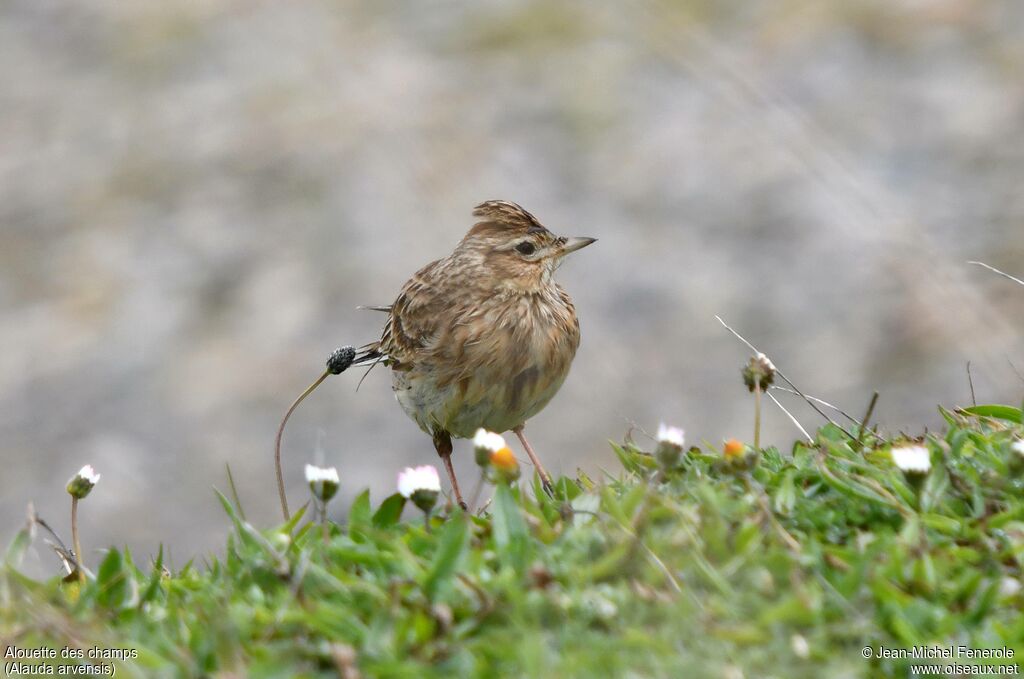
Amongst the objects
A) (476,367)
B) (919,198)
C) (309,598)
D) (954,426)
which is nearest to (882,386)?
(919,198)

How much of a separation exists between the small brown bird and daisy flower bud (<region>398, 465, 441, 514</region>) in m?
1.80

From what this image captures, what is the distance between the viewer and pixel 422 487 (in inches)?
152

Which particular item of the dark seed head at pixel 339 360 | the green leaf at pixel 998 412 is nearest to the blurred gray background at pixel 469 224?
the dark seed head at pixel 339 360

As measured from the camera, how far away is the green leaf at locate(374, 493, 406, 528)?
419 cm

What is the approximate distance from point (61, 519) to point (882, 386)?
5.37m

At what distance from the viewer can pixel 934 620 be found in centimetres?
326

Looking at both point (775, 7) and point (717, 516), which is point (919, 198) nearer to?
point (775, 7)

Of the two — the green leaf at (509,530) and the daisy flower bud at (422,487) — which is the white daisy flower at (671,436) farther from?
the daisy flower bud at (422,487)

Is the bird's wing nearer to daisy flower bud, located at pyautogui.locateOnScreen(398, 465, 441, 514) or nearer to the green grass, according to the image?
the green grass

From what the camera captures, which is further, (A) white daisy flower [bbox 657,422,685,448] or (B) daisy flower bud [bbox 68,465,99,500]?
(B) daisy flower bud [bbox 68,465,99,500]

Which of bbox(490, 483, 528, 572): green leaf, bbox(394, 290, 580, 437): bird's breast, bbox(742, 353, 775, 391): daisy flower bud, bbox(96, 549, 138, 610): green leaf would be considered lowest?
bbox(96, 549, 138, 610): green leaf

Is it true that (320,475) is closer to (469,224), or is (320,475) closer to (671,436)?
(671,436)

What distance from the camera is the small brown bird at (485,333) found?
602 cm

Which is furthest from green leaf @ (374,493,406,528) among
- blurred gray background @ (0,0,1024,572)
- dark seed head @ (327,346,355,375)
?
blurred gray background @ (0,0,1024,572)
